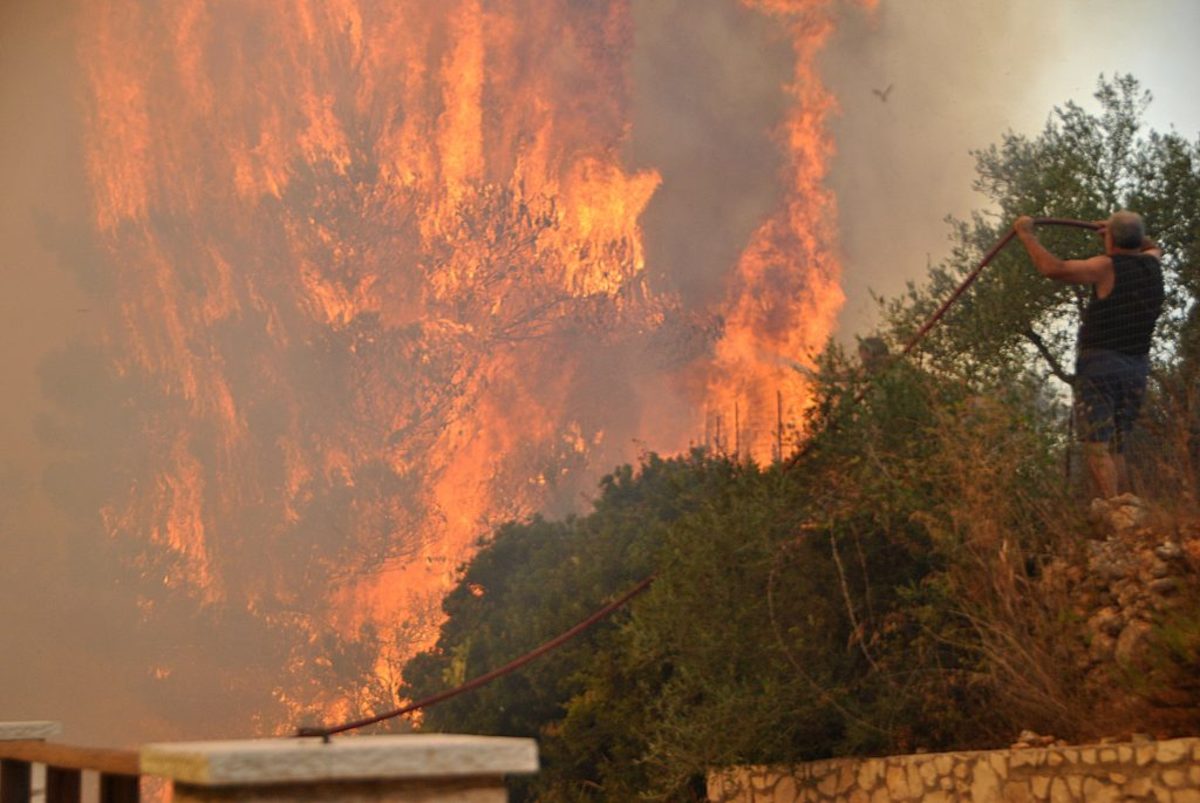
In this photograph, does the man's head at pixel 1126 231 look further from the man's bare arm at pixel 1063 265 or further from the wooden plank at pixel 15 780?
the wooden plank at pixel 15 780

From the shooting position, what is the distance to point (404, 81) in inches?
972

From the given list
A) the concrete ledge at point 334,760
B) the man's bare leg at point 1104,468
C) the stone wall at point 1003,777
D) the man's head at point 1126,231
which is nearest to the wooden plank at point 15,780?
the concrete ledge at point 334,760

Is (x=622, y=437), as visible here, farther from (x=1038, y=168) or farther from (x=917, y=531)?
(x=917, y=531)

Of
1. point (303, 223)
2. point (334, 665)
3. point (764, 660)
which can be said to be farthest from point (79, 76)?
point (764, 660)

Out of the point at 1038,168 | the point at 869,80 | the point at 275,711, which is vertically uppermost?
the point at 869,80

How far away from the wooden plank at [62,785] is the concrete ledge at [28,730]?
1550mm

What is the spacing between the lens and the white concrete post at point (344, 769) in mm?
2355

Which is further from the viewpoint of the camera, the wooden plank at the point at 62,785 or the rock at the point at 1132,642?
the rock at the point at 1132,642

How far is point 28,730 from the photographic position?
475cm

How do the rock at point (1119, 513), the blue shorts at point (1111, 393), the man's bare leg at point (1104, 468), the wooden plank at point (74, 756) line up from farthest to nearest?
the blue shorts at point (1111, 393) < the man's bare leg at point (1104, 468) < the rock at point (1119, 513) < the wooden plank at point (74, 756)

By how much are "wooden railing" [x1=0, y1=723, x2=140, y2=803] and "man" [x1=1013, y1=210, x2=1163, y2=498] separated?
554cm

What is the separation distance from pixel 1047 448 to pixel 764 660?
71.6 inches

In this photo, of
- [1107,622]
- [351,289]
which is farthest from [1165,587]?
[351,289]

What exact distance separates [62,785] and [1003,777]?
4.09 m
